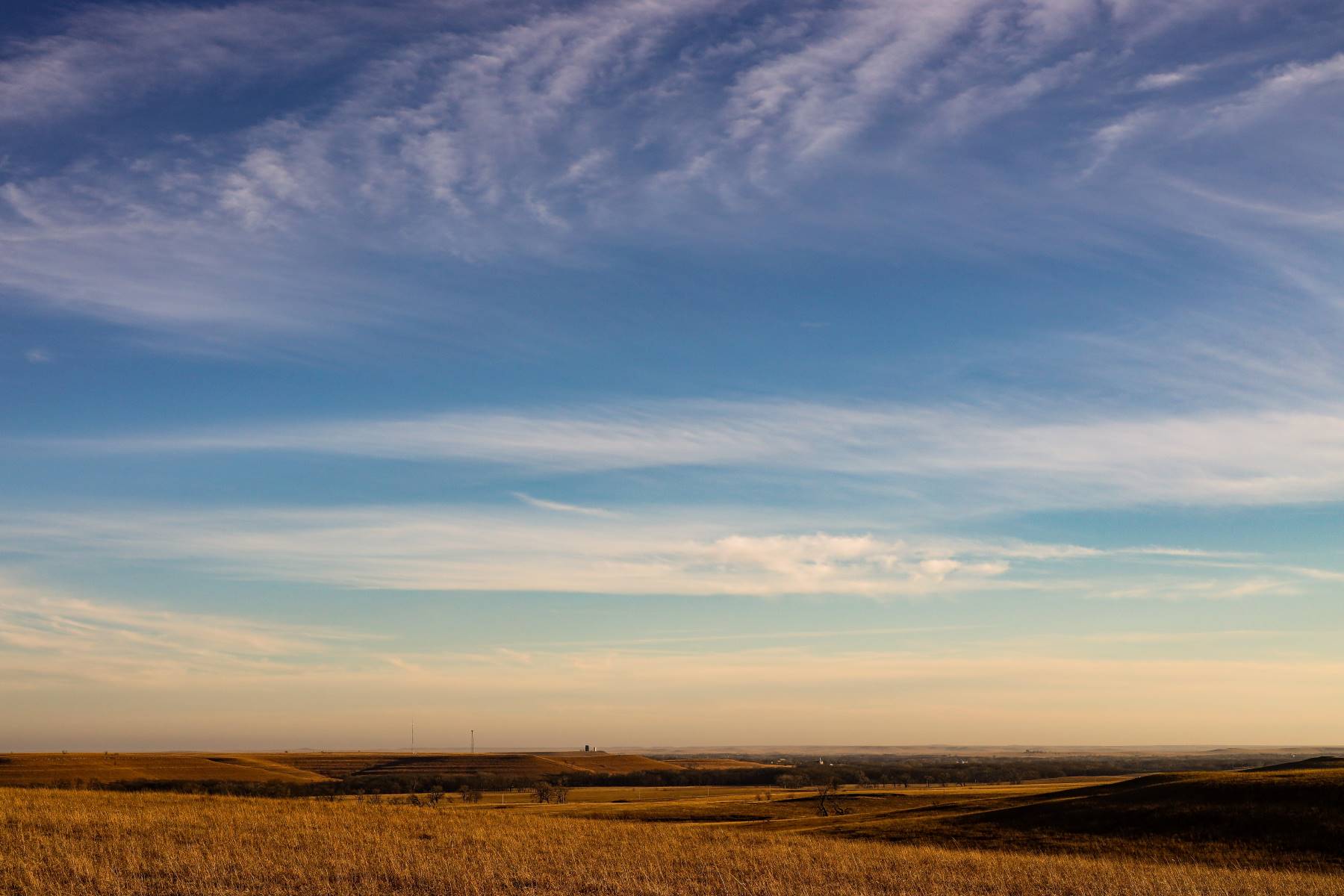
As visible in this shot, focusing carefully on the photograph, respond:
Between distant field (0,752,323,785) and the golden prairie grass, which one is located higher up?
the golden prairie grass

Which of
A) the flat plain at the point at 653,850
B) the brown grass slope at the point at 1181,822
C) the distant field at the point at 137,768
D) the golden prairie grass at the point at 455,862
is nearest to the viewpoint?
the golden prairie grass at the point at 455,862

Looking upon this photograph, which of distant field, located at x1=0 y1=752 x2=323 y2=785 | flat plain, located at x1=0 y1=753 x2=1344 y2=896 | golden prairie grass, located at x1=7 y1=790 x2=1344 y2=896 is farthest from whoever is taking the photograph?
distant field, located at x1=0 y1=752 x2=323 y2=785

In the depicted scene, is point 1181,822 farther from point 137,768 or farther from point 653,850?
point 137,768

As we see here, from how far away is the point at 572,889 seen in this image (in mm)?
22328

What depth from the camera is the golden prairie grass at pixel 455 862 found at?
21.8m

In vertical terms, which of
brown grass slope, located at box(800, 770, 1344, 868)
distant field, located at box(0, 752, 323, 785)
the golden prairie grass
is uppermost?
the golden prairie grass

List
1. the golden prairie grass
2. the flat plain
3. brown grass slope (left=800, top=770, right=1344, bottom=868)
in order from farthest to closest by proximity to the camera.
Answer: brown grass slope (left=800, top=770, right=1344, bottom=868), the flat plain, the golden prairie grass

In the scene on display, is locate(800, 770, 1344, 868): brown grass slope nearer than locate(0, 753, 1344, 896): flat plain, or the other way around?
A: locate(0, 753, 1344, 896): flat plain

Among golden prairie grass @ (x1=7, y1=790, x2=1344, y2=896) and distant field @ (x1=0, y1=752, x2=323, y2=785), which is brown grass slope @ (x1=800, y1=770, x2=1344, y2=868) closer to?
golden prairie grass @ (x1=7, y1=790, x2=1344, y2=896)

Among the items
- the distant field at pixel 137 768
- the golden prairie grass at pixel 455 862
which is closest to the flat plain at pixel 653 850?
the golden prairie grass at pixel 455 862

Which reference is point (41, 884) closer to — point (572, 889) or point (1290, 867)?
point (572, 889)

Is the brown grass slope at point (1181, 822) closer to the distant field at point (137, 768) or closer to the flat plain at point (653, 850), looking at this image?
the flat plain at point (653, 850)

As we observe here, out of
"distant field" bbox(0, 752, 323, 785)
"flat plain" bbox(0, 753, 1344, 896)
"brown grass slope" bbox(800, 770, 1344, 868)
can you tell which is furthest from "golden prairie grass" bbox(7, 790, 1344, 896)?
"distant field" bbox(0, 752, 323, 785)

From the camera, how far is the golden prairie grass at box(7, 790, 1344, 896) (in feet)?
71.6
